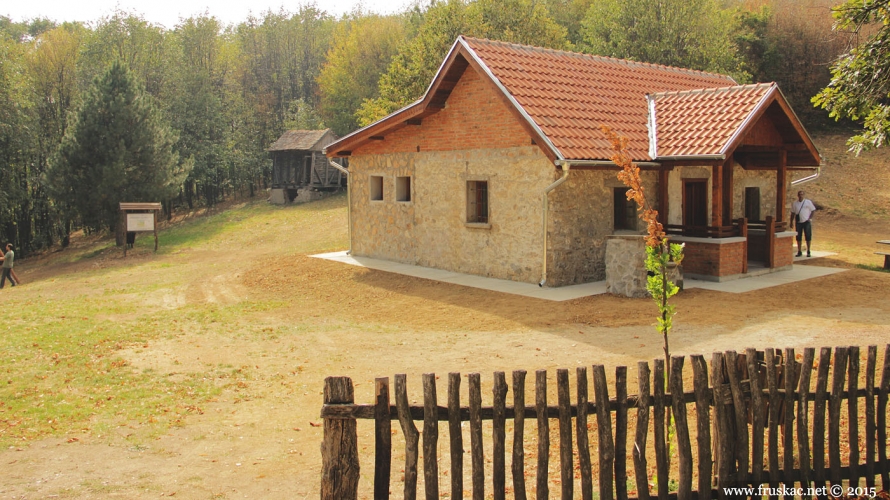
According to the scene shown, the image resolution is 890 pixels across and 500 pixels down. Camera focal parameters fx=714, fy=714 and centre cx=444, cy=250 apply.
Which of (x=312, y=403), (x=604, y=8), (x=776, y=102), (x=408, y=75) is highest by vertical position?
(x=604, y=8)

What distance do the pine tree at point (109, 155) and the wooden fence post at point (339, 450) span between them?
2704 centimetres

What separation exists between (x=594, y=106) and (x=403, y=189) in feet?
18.5

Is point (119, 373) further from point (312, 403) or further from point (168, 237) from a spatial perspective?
point (168, 237)

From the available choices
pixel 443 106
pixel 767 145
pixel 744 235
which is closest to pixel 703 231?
pixel 744 235

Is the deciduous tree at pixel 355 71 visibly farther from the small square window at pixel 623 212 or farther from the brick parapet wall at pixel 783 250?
the brick parapet wall at pixel 783 250

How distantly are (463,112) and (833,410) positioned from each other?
505 inches

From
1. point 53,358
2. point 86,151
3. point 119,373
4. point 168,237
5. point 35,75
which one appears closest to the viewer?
point 119,373

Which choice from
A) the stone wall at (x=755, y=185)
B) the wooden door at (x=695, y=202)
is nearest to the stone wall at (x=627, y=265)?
the wooden door at (x=695, y=202)

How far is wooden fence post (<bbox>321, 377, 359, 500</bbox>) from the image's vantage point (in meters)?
4.58

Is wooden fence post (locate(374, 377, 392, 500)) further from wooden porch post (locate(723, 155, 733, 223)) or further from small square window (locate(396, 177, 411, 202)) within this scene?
small square window (locate(396, 177, 411, 202))

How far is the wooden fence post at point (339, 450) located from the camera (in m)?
4.58

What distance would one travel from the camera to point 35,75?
126ft

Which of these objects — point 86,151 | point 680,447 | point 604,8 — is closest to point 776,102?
point 680,447

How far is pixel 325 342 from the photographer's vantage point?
37.2 feet
